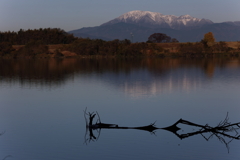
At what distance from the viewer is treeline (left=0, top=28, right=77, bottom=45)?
357 feet

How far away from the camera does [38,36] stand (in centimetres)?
10869

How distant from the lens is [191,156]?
934cm

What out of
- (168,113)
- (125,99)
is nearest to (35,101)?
(125,99)

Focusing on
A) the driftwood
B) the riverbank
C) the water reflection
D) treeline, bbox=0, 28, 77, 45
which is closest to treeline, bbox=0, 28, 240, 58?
the riverbank

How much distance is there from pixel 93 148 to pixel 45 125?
3207 millimetres

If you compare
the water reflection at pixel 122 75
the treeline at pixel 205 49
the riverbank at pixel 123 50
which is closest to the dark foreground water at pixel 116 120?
the water reflection at pixel 122 75

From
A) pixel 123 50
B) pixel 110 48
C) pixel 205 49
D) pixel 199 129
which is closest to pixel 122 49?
pixel 123 50

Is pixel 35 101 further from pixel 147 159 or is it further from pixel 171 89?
pixel 147 159

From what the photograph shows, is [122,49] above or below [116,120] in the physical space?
above

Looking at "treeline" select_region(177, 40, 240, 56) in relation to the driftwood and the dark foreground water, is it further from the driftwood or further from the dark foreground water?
the driftwood

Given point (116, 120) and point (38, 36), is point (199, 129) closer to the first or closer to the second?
point (116, 120)

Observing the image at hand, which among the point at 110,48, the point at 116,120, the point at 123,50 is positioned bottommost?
the point at 116,120

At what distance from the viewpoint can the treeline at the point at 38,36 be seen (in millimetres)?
108688

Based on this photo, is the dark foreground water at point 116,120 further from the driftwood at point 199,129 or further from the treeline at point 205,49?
the treeline at point 205,49
